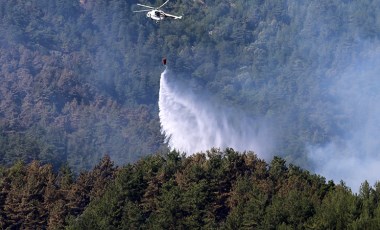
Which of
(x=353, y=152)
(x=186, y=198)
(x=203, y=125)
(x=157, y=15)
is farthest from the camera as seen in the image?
(x=353, y=152)

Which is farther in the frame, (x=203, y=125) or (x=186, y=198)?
(x=203, y=125)

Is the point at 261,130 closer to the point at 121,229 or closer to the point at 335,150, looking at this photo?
the point at 335,150

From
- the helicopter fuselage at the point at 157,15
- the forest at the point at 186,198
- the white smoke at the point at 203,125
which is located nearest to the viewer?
the forest at the point at 186,198

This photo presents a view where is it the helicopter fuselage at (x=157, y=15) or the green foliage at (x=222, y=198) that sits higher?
the helicopter fuselage at (x=157, y=15)

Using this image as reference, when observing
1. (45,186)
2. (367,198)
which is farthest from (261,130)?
(367,198)

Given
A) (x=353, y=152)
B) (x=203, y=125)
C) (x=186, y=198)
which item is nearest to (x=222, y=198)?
(x=186, y=198)

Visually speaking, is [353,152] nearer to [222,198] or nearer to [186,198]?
[222,198]

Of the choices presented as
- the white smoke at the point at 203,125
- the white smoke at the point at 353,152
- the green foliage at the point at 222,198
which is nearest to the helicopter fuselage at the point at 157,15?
the green foliage at the point at 222,198

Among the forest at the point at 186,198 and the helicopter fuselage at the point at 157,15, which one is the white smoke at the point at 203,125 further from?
the helicopter fuselage at the point at 157,15

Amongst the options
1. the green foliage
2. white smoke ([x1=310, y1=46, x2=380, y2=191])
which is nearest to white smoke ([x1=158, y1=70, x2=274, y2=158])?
white smoke ([x1=310, y1=46, x2=380, y2=191])

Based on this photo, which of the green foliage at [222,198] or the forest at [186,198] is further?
the forest at [186,198]
